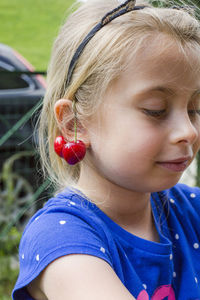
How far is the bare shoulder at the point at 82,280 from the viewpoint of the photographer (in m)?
1.20

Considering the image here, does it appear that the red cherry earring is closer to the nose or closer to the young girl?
the young girl

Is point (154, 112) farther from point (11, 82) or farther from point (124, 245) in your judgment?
point (11, 82)

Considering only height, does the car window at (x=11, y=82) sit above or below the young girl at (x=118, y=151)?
below

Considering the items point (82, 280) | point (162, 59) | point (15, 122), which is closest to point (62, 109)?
point (162, 59)

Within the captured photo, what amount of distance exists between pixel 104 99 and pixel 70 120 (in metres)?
0.17

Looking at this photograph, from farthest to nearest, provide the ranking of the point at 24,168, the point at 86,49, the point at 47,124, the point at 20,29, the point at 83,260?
the point at 20,29, the point at 24,168, the point at 47,124, the point at 86,49, the point at 83,260

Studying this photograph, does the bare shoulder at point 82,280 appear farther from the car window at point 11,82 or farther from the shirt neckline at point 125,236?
the car window at point 11,82

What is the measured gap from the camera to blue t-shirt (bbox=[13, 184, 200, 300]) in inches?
51.5

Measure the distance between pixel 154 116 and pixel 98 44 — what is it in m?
0.28

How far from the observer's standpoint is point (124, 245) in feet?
4.83

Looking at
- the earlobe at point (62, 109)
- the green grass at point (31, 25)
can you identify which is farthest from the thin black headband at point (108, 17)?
the green grass at point (31, 25)

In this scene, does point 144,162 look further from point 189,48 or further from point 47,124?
point 47,124

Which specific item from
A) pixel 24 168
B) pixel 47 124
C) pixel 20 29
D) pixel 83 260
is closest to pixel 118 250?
pixel 83 260

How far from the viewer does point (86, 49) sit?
148 centimetres
